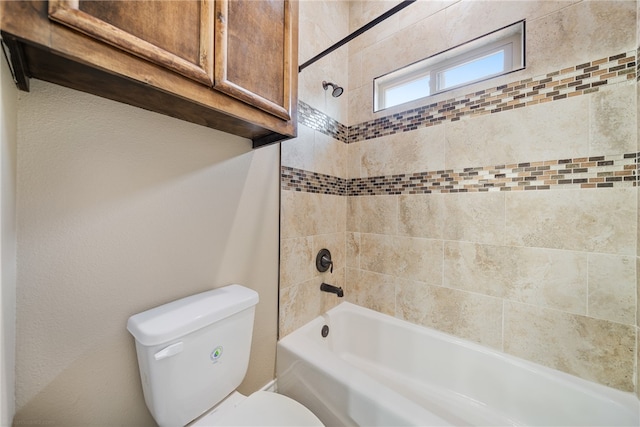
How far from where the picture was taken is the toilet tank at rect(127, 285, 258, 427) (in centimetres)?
73

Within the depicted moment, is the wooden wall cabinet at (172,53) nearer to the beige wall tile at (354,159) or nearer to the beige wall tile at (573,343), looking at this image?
the beige wall tile at (354,159)

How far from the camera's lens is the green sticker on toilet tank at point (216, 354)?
0.86 meters

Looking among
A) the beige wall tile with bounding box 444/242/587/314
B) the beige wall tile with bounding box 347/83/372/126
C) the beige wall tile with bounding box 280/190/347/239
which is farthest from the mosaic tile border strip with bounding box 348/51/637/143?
the beige wall tile with bounding box 444/242/587/314

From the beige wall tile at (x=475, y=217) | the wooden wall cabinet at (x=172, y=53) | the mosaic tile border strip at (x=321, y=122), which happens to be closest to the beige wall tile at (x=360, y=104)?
the mosaic tile border strip at (x=321, y=122)

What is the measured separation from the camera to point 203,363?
84 cm

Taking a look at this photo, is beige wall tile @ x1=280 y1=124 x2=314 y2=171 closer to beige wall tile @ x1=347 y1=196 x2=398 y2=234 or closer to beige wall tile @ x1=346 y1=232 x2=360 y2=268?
beige wall tile @ x1=347 y1=196 x2=398 y2=234

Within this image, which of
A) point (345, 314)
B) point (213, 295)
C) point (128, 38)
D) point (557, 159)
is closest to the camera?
point (128, 38)

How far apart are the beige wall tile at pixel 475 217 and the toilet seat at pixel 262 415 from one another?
1148mm

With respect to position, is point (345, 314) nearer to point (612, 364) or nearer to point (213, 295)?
point (213, 295)

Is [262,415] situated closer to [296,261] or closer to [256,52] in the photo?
[296,261]

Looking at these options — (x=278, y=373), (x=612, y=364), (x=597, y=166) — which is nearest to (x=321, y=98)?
(x=597, y=166)

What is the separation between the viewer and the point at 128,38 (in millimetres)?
521

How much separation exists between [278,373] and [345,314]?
0.60m

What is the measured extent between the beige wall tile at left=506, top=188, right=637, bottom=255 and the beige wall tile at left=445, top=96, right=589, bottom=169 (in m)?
0.20
